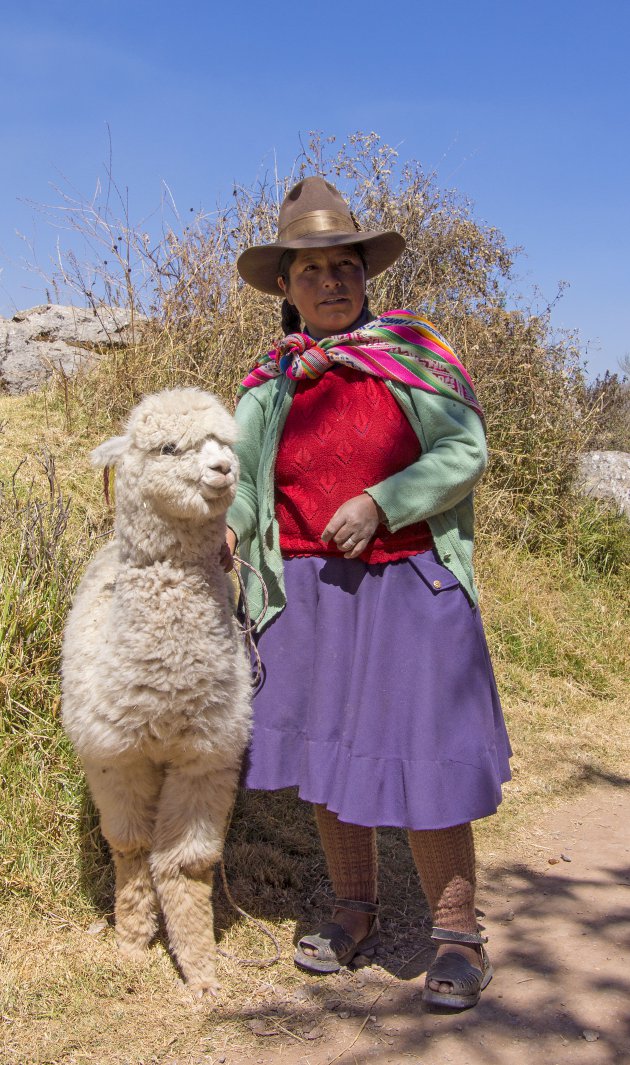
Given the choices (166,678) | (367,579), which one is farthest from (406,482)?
(166,678)

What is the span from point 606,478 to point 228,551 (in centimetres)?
503

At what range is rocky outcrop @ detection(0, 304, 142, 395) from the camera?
618 cm

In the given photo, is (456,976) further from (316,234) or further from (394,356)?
(316,234)

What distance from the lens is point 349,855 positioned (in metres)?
2.69

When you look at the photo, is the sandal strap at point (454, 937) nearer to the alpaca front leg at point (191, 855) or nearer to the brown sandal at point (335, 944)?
the brown sandal at point (335, 944)

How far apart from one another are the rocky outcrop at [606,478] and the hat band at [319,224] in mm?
4542

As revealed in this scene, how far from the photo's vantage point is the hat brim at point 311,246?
2488 mm

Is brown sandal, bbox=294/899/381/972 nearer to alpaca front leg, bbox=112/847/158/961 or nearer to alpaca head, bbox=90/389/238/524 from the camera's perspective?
alpaca front leg, bbox=112/847/158/961

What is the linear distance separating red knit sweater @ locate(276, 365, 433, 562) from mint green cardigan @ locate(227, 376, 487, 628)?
4 centimetres

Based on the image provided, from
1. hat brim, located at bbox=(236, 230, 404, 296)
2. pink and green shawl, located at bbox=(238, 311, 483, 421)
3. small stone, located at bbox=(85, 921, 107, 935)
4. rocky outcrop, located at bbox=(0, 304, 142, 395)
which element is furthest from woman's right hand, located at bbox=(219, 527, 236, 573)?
rocky outcrop, located at bbox=(0, 304, 142, 395)

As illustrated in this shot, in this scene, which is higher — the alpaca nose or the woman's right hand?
the alpaca nose

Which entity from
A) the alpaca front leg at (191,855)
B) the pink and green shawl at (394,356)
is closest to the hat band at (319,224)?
the pink and green shawl at (394,356)

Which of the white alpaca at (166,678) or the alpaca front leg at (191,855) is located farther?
the alpaca front leg at (191,855)

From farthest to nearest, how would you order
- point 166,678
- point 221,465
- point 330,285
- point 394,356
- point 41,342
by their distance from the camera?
point 41,342 < point 330,285 < point 394,356 < point 166,678 < point 221,465
